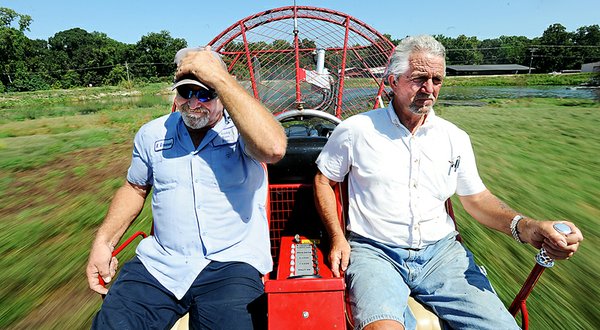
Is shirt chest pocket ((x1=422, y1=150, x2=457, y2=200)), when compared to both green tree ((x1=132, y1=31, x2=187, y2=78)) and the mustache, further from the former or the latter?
green tree ((x1=132, y1=31, x2=187, y2=78))

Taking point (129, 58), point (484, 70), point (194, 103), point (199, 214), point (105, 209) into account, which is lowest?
point (105, 209)

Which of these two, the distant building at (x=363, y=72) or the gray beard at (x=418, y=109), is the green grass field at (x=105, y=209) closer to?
the gray beard at (x=418, y=109)

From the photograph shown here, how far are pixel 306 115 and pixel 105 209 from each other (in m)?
3.54

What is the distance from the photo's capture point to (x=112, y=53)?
7500 cm

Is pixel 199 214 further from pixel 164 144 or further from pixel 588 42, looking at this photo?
pixel 588 42

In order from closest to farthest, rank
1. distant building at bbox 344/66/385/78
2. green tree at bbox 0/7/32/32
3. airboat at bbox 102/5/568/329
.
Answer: airboat at bbox 102/5/568/329 < distant building at bbox 344/66/385/78 < green tree at bbox 0/7/32/32

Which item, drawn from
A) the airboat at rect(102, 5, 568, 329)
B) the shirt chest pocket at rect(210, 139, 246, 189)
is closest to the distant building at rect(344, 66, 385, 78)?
the airboat at rect(102, 5, 568, 329)

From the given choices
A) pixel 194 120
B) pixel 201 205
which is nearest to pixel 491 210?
pixel 201 205

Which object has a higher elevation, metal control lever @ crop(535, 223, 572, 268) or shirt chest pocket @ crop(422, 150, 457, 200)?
shirt chest pocket @ crop(422, 150, 457, 200)

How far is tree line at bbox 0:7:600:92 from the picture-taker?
196ft

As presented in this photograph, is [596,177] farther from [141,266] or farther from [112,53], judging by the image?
[112,53]

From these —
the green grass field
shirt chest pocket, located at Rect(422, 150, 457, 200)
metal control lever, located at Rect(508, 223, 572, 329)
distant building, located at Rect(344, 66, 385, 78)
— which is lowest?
the green grass field

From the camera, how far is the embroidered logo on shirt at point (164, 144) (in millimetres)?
2004

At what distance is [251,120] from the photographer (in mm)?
1695
